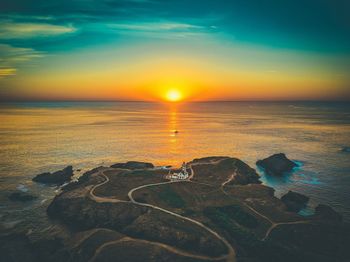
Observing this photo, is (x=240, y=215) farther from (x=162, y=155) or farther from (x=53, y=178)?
(x=162, y=155)

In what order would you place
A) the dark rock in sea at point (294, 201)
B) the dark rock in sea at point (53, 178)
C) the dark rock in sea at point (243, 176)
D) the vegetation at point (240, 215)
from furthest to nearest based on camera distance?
the dark rock in sea at point (53, 178) < the dark rock in sea at point (243, 176) < the dark rock in sea at point (294, 201) < the vegetation at point (240, 215)

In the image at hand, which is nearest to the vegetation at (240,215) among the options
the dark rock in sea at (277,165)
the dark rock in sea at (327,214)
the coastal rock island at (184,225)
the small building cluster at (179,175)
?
the coastal rock island at (184,225)

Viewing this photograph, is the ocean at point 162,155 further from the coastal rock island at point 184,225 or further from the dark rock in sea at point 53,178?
the coastal rock island at point 184,225

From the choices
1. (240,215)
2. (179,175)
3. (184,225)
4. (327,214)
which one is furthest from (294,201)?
(184,225)

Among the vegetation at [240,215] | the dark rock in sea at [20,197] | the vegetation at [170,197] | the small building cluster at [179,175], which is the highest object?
the small building cluster at [179,175]

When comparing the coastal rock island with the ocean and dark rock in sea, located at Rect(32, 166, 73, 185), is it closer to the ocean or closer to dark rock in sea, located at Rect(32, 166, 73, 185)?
the ocean

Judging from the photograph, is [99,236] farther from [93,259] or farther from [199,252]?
[199,252]

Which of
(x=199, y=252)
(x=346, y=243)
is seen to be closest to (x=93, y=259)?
(x=199, y=252)
